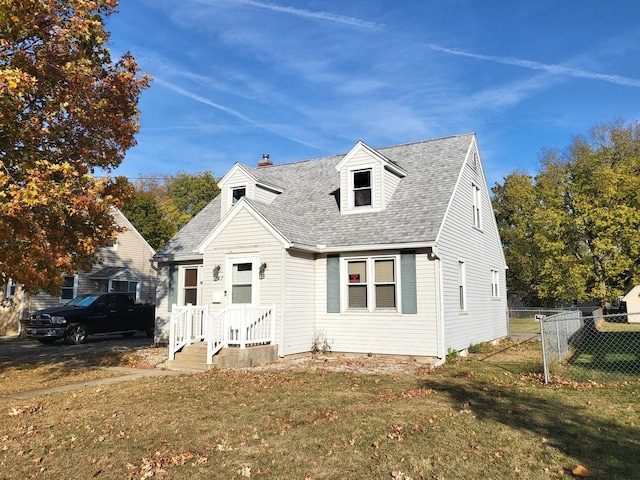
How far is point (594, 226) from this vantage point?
30.7 meters

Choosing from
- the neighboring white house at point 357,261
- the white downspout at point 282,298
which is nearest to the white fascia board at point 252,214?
the neighboring white house at point 357,261

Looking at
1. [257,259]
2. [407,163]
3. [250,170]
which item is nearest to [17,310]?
[250,170]

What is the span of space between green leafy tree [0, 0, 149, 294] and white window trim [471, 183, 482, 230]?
12150mm

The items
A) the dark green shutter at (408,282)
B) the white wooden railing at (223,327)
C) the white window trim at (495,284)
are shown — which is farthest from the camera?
the white window trim at (495,284)

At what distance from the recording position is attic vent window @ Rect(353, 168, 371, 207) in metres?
15.7

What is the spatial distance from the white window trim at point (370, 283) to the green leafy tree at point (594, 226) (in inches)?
864

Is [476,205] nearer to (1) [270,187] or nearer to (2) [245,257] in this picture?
(1) [270,187]

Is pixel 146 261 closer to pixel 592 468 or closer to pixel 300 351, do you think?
pixel 300 351

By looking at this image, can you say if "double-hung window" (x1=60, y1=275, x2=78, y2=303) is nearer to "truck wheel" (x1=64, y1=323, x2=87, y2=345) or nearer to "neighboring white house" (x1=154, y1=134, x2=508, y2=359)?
"truck wheel" (x1=64, y1=323, x2=87, y2=345)

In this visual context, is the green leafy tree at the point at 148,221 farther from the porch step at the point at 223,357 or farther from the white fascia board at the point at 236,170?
the porch step at the point at 223,357

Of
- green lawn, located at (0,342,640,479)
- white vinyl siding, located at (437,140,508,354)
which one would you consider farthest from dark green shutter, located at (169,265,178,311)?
white vinyl siding, located at (437,140,508,354)

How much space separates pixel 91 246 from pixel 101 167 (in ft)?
7.13

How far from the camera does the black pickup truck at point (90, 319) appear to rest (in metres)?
18.7

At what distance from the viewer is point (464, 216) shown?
16344mm
